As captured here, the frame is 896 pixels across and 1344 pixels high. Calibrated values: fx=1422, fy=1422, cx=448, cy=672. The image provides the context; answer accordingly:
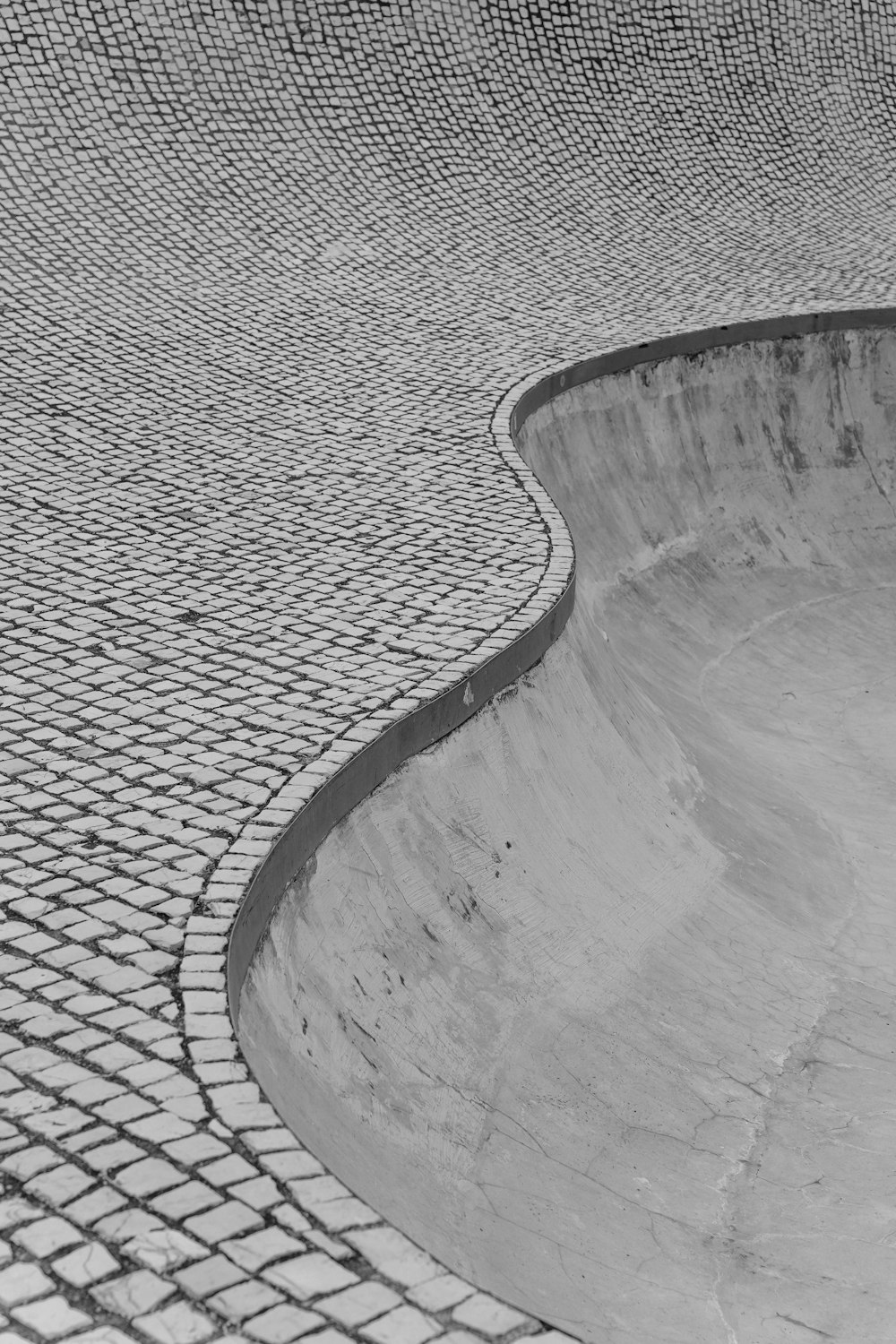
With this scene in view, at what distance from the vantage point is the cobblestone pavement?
9.41ft

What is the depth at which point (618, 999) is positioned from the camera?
5.51 meters

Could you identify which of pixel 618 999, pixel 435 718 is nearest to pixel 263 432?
pixel 435 718

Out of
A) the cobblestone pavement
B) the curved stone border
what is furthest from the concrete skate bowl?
the cobblestone pavement

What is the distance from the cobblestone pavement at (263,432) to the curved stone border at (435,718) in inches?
2.5

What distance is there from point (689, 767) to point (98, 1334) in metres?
5.08

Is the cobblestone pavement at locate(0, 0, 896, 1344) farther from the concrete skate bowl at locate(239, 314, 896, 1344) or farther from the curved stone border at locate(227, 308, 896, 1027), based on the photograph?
the concrete skate bowl at locate(239, 314, 896, 1344)

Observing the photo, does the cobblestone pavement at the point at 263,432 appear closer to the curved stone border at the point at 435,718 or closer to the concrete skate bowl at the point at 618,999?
the curved stone border at the point at 435,718

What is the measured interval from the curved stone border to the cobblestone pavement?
62mm

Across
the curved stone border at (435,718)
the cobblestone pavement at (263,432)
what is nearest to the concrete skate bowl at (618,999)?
the curved stone border at (435,718)

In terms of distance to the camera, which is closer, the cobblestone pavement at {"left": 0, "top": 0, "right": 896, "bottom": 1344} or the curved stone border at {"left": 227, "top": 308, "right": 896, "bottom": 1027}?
the cobblestone pavement at {"left": 0, "top": 0, "right": 896, "bottom": 1344}

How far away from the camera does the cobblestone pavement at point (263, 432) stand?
2867mm

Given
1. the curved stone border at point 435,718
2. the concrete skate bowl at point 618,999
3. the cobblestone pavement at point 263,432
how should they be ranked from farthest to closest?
the concrete skate bowl at point 618,999 → the curved stone border at point 435,718 → the cobblestone pavement at point 263,432

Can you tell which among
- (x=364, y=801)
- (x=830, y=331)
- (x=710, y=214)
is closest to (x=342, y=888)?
(x=364, y=801)

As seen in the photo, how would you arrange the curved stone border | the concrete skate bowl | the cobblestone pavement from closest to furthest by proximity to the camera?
the cobblestone pavement
the curved stone border
the concrete skate bowl
